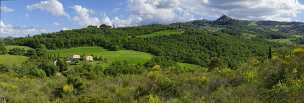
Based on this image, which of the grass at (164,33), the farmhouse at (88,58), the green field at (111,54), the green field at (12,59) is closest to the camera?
the green field at (12,59)

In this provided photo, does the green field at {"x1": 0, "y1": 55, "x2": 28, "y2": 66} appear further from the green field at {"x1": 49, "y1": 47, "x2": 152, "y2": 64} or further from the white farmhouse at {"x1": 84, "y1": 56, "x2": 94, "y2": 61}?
the white farmhouse at {"x1": 84, "y1": 56, "x2": 94, "y2": 61}

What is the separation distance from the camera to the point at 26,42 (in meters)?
112

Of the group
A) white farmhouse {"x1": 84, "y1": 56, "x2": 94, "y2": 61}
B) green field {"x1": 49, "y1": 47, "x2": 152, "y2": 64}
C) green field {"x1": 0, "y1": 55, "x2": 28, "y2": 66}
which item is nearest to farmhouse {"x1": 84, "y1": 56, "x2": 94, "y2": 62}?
white farmhouse {"x1": 84, "y1": 56, "x2": 94, "y2": 61}

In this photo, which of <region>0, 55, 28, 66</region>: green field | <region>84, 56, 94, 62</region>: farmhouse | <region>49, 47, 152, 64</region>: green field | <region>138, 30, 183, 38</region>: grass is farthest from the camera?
<region>138, 30, 183, 38</region>: grass

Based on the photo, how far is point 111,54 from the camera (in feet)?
306

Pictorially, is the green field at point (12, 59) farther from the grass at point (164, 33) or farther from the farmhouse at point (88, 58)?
the grass at point (164, 33)

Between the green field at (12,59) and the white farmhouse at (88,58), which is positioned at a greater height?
the green field at (12,59)

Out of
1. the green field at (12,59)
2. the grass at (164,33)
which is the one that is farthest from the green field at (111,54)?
the grass at (164,33)

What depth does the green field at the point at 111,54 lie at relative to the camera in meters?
85.8

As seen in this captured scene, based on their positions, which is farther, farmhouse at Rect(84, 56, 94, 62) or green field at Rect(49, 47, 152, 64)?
farmhouse at Rect(84, 56, 94, 62)

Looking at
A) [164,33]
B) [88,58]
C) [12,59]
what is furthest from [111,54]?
[164,33]

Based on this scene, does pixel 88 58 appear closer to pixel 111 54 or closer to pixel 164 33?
pixel 111 54

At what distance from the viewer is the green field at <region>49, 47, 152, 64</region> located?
282 ft

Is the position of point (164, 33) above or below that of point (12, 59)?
above
